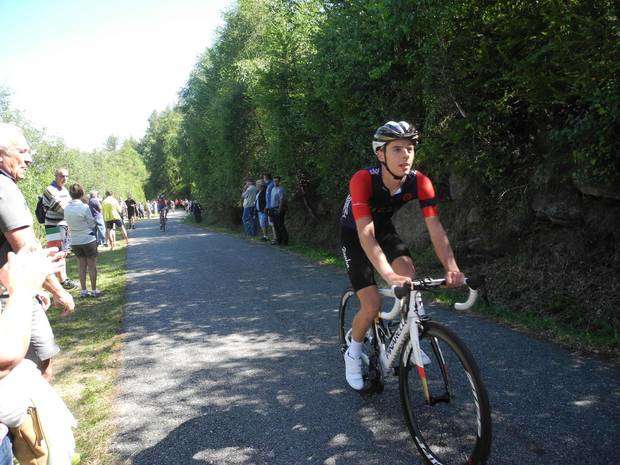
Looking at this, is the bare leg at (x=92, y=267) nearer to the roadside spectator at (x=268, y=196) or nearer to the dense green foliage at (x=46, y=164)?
the roadside spectator at (x=268, y=196)

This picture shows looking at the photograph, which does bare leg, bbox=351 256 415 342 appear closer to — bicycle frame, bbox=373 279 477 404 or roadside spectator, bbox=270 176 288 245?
bicycle frame, bbox=373 279 477 404

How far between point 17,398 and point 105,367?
3.31 meters

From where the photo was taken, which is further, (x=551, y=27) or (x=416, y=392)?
(x=551, y=27)

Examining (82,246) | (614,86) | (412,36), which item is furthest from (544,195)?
(82,246)

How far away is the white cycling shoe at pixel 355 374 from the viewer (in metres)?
3.63

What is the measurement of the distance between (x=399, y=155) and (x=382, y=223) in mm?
751

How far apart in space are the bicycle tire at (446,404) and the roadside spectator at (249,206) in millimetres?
14597

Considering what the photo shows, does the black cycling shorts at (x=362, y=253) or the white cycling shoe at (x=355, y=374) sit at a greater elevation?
the black cycling shorts at (x=362, y=253)

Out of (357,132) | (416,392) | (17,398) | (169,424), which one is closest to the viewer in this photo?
(17,398)

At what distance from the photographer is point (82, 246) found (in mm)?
7914

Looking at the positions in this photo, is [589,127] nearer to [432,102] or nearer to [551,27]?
[551,27]

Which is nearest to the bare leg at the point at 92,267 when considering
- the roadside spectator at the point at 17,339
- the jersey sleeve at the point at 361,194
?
the jersey sleeve at the point at 361,194

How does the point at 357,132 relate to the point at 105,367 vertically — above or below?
above

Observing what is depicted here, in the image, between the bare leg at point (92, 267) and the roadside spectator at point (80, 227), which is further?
the bare leg at point (92, 267)
